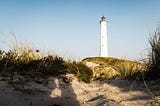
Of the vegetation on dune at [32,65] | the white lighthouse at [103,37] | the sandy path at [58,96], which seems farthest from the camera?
the white lighthouse at [103,37]

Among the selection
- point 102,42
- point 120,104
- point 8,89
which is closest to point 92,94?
point 120,104

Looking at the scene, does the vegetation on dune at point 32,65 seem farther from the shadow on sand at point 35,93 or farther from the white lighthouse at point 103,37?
the white lighthouse at point 103,37

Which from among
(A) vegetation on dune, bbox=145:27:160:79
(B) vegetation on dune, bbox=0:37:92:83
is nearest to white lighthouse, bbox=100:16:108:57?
(B) vegetation on dune, bbox=0:37:92:83

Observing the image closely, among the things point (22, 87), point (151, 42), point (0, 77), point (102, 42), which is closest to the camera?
point (22, 87)

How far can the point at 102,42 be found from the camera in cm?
3131

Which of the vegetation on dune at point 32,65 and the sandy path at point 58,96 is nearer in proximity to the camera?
the sandy path at point 58,96

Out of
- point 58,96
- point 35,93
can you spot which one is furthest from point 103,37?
point 35,93

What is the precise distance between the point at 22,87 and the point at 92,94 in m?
1.19

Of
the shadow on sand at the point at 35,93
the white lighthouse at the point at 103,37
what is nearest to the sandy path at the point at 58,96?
the shadow on sand at the point at 35,93

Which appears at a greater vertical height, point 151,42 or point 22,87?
point 151,42

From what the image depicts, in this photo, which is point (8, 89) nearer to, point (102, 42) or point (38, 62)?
point (38, 62)

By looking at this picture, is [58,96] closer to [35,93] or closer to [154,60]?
[35,93]

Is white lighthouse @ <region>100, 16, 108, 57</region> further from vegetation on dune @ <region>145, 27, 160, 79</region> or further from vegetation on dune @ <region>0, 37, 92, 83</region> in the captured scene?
vegetation on dune @ <region>145, 27, 160, 79</region>

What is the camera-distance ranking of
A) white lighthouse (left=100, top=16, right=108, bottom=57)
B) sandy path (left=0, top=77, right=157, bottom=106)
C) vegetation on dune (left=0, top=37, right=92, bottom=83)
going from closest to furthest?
sandy path (left=0, top=77, right=157, bottom=106) < vegetation on dune (left=0, top=37, right=92, bottom=83) < white lighthouse (left=100, top=16, right=108, bottom=57)
